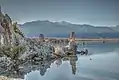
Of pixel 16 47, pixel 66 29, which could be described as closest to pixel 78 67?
pixel 66 29

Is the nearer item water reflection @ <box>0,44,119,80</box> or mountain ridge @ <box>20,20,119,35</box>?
water reflection @ <box>0,44,119,80</box>

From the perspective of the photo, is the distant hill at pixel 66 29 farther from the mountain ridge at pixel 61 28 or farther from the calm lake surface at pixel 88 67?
the calm lake surface at pixel 88 67

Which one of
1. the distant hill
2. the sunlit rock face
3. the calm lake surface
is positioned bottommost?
the calm lake surface

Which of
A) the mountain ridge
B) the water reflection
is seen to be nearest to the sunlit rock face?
the water reflection

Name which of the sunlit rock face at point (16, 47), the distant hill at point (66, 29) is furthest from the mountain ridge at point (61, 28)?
the sunlit rock face at point (16, 47)

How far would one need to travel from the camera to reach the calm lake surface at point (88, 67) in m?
5.80

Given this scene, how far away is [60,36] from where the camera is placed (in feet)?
19.9

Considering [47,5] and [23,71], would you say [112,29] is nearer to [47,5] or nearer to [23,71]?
[47,5]

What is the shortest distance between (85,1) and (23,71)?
170 centimetres

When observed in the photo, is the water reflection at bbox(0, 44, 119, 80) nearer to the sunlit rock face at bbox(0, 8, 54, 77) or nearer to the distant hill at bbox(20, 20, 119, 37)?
the sunlit rock face at bbox(0, 8, 54, 77)

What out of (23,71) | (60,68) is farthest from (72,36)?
(23,71)

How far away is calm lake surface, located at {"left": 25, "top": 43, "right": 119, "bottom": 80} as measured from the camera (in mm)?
5797

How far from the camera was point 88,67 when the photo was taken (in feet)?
19.4

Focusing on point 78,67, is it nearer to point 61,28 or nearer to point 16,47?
point 61,28
